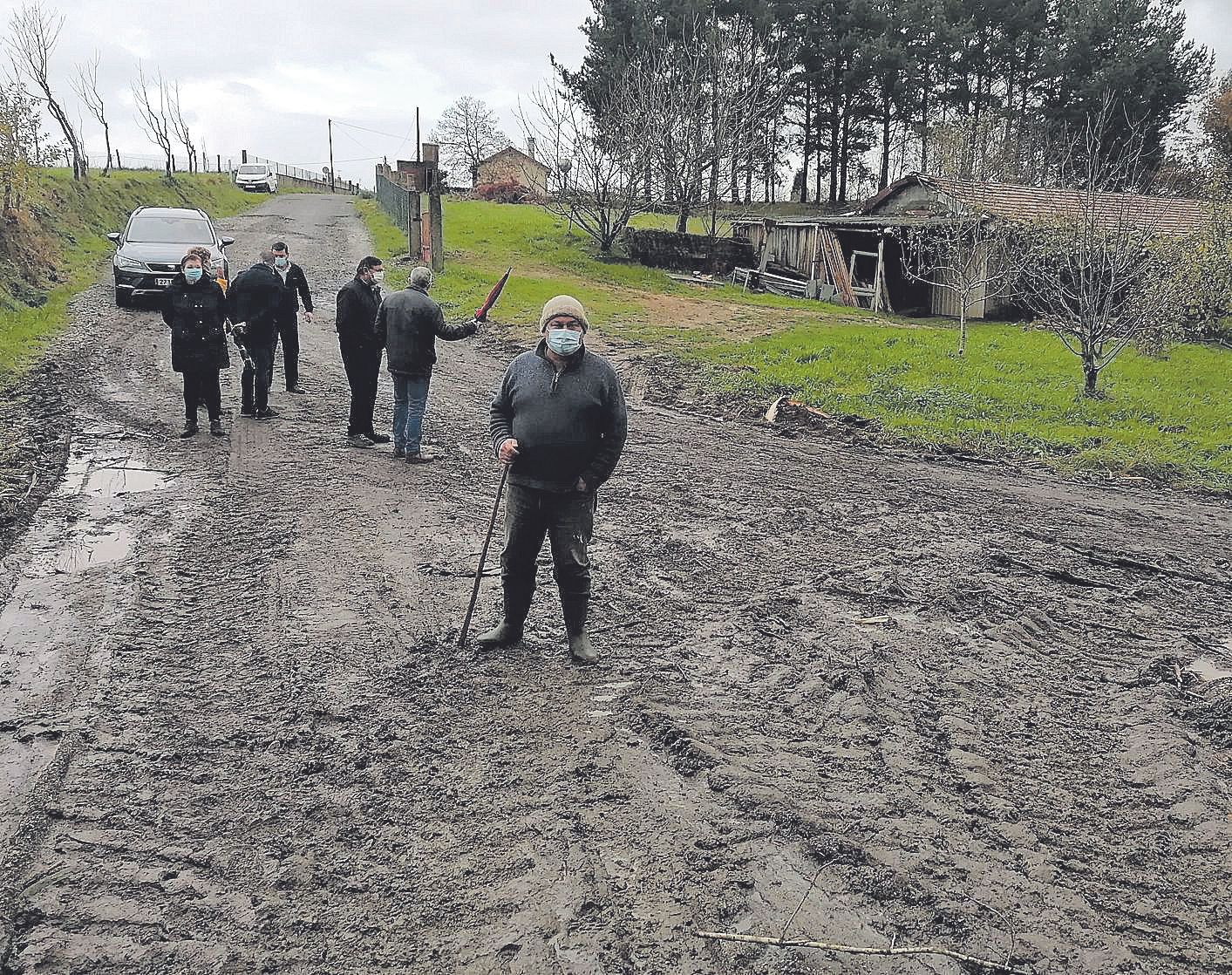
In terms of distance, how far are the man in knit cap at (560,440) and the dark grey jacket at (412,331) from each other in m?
3.70

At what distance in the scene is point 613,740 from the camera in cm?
468

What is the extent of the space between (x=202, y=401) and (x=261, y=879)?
316 inches

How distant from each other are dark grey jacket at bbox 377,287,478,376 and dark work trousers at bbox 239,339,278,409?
81.6 inches

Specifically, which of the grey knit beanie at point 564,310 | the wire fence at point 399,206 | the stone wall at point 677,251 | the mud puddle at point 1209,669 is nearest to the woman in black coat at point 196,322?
the grey knit beanie at point 564,310

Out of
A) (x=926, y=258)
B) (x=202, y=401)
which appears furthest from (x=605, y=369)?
(x=926, y=258)

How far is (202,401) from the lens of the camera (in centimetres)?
1062

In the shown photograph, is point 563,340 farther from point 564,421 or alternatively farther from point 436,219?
point 436,219

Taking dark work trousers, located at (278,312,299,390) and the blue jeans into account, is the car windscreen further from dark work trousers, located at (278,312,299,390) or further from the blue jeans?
the blue jeans

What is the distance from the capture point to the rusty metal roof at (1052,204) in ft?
63.7

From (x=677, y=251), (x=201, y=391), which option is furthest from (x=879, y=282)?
(x=201, y=391)

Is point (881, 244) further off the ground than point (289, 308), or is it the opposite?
point (881, 244)

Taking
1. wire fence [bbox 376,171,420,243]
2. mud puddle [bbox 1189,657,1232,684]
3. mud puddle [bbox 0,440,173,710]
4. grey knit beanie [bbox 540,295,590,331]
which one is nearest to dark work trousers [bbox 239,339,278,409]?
mud puddle [bbox 0,440,173,710]

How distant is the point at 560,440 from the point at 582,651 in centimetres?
123

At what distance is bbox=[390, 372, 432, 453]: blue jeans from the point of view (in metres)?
9.05
